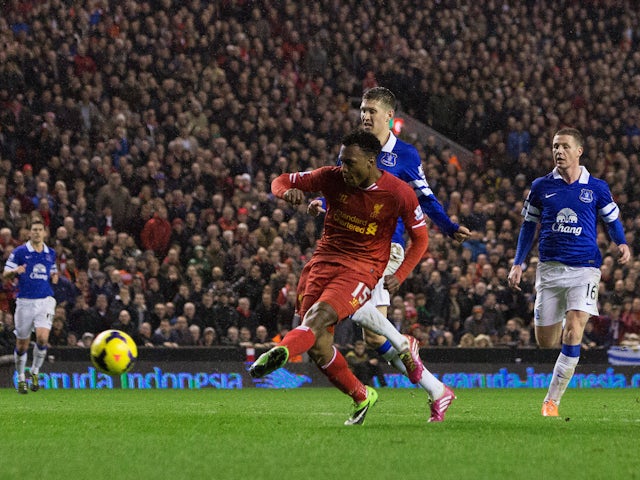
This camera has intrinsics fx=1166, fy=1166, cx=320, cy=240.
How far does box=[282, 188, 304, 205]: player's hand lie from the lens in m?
8.00

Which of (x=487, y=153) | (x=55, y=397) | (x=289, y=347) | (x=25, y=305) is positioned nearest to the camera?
(x=289, y=347)

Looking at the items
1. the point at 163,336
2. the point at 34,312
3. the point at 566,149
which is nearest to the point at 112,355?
the point at 566,149

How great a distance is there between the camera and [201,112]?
902 inches

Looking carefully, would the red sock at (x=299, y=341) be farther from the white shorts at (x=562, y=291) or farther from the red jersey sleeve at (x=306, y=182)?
the white shorts at (x=562, y=291)

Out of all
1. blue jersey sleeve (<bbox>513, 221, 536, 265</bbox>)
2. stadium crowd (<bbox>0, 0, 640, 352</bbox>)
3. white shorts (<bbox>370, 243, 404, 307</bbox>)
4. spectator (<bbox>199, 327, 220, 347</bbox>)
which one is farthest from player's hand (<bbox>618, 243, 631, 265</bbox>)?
spectator (<bbox>199, 327, 220, 347</bbox>)

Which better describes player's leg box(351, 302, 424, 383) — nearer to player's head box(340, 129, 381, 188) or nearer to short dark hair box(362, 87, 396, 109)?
player's head box(340, 129, 381, 188)

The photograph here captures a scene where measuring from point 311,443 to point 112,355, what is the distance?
341 cm

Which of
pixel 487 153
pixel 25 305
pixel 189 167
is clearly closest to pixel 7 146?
pixel 189 167

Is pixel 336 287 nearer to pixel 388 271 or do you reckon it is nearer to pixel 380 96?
pixel 388 271

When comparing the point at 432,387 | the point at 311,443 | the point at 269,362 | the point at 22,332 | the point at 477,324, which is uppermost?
the point at 269,362

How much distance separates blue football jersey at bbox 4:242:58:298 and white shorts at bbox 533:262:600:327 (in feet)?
27.5

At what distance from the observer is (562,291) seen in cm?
1046

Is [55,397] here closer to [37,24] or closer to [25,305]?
[25,305]

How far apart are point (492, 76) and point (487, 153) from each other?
2.39 metres
